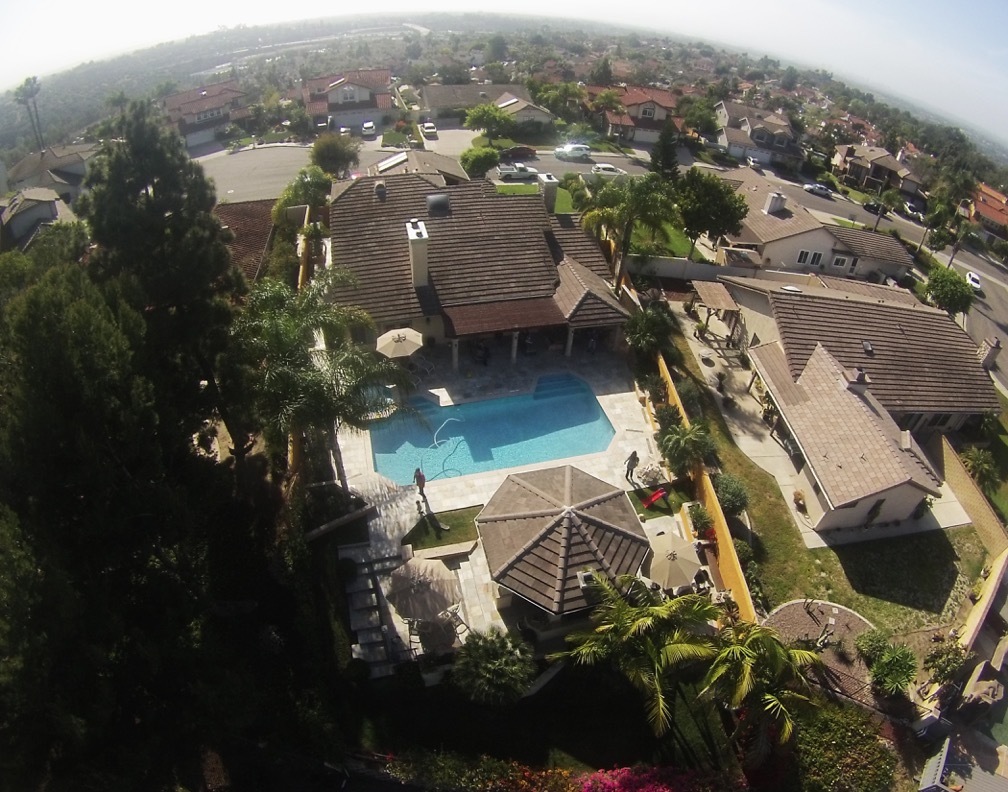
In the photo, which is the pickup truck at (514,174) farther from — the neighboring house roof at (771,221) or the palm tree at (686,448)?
the palm tree at (686,448)

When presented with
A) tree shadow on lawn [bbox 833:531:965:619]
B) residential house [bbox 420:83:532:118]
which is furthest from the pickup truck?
tree shadow on lawn [bbox 833:531:965:619]

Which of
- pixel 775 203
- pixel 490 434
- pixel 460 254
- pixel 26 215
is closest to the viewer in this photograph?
pixel 490 434

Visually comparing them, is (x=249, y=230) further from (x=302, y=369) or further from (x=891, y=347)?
(x=891, y=347)

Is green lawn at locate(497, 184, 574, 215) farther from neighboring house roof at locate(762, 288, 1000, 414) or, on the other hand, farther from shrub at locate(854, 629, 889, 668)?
shrub at locate(854, 629, 889, 668)

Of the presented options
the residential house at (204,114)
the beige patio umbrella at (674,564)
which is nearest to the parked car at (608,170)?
the beige patio umbrella at (674,564)

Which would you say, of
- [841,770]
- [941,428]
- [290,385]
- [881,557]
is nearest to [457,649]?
[290,385]

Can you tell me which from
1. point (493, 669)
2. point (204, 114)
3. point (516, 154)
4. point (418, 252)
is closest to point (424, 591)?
point (493, 669)

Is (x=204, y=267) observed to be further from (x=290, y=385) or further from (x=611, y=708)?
(x=611, y=708)
